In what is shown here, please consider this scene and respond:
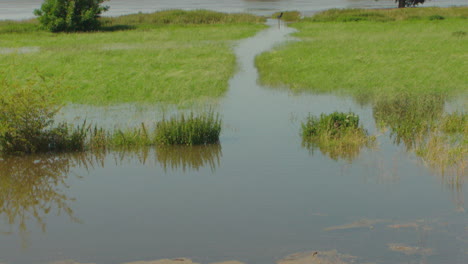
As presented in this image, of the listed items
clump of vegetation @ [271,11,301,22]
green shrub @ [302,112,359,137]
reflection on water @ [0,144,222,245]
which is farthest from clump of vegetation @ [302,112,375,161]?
clump of vegetation @ [271,11,301,22]

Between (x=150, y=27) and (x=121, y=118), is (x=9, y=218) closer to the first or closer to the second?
(x=121, y=118)

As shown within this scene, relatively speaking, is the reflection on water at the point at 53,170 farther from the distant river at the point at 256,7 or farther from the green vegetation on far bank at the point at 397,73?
the distant river at the point at 256,7

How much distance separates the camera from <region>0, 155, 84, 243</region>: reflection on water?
11.7 metres

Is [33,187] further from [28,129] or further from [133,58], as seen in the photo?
[133,58]

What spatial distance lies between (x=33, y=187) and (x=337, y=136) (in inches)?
304

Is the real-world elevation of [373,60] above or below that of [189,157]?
above

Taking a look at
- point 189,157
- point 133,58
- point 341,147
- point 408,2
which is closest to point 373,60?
point 133,58

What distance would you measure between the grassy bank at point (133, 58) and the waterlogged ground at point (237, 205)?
13.0ft

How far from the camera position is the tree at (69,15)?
53781 millimetres

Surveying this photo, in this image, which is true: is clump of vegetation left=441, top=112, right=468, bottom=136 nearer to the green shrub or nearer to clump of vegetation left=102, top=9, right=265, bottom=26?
the green shrub

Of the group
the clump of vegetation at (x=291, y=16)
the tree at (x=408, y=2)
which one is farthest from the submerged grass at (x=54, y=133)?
the tree at (x=408, y=2)

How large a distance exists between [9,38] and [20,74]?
2209 cm

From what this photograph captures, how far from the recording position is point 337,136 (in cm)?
1614

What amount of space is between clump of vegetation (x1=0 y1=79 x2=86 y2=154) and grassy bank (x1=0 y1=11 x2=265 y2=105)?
79cm
